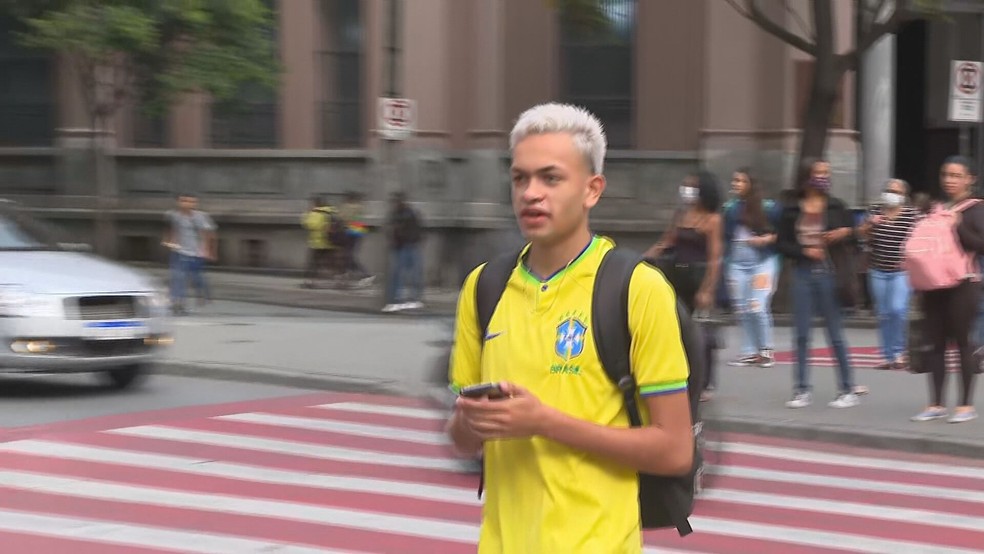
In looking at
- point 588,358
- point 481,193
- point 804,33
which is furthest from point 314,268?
point 588,358

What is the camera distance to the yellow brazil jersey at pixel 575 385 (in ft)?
10.3

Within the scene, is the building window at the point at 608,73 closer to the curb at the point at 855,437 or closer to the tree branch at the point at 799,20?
the tree branch at the point at 799,20

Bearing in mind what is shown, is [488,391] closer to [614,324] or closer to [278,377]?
[614,324]

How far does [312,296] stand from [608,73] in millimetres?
6549

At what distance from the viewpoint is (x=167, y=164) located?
99.3 ft

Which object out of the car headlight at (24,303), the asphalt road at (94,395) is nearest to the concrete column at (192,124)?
the asphalt road at (94,395)

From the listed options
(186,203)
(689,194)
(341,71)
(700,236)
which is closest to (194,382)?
(689,194)

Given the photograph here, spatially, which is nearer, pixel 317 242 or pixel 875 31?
pixel 875 31

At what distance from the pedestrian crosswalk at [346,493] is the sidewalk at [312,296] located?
31.9 feet

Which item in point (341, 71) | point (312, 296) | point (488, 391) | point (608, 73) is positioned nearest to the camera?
point (488, 391)

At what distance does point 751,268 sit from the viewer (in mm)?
14562

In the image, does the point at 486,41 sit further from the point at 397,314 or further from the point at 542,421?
the point at 542,421

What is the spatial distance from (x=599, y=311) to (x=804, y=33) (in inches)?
848

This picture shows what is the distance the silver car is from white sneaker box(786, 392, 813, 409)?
5.31 metres
